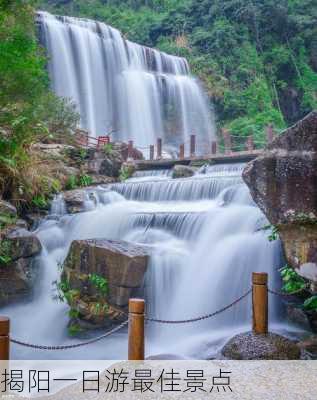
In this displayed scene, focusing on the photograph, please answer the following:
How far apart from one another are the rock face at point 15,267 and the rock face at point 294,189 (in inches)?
211

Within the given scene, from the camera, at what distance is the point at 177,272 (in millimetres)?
8672

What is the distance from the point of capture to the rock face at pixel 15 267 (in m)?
8.84

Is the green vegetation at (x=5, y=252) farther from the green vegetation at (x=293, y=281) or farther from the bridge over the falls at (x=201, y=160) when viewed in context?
the bridge over the falls at (x=201, y=160)

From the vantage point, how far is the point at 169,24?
33.9m

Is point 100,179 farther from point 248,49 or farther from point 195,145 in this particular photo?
point 248,49

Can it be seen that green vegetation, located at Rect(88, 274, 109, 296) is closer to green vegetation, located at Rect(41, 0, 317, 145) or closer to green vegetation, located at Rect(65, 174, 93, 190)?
green vegetation, located at Rect(65, 174, 93, 190)

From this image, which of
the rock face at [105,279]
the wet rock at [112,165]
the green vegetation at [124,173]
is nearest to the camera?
the rock face at [105,279]

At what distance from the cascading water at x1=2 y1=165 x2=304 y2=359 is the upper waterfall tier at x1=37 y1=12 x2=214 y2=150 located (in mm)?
15990

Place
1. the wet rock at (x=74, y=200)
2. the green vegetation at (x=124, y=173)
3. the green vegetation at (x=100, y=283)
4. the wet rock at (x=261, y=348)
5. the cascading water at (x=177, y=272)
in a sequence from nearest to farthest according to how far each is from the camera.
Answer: the wet rock at (x=261, y=348) < the cascading water at (x=177, y=272) < the green vegetation at (x=100, y=283) < the wet rock at (x=74, y=200) < the green vegetation at (x=124, y=173)

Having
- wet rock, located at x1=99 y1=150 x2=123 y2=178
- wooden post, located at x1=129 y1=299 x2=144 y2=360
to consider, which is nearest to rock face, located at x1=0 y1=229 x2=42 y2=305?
wooden post, located at x1=129 y1=299 x2=144 y2=360

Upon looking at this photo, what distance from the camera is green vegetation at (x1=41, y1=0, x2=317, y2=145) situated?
29688 millimetres

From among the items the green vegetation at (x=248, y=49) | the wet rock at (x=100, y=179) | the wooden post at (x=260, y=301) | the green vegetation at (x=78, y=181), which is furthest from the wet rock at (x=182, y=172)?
the green vegetation at (x=248, y=49)

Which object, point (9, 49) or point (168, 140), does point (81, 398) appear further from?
point (168, 140)

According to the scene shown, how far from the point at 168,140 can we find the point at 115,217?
17.6 m
